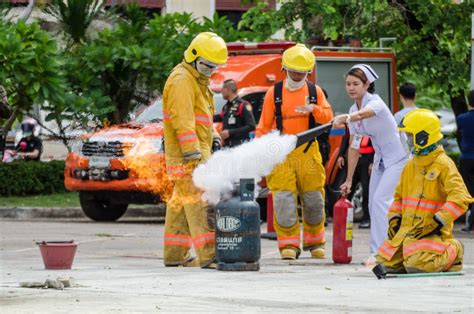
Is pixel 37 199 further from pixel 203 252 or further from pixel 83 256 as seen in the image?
pixel 203 252

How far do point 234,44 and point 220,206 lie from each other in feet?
33.1

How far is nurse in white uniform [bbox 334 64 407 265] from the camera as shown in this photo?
44.0 ft

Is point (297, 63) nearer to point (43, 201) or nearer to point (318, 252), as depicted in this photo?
point (318, 252)

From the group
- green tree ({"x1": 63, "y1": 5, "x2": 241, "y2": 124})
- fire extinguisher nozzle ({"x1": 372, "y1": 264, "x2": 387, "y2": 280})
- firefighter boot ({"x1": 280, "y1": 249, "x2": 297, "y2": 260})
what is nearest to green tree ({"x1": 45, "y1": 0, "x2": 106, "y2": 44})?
green tree ({"x1": 63, "y1": 5, "x2": 241, "y2": 124})

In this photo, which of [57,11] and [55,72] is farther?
[57,11]

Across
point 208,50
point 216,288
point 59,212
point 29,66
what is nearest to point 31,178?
point 59,212

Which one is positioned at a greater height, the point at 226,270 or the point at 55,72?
the point at 55,72

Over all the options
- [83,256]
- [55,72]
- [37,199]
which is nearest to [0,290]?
[83,256]

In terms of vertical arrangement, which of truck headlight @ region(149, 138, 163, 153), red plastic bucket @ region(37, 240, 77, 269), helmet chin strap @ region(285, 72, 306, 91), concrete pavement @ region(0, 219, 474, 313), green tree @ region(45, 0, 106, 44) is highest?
green tree @ region(45, 0, 106, 44)

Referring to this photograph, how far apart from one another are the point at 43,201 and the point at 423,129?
12405 mm

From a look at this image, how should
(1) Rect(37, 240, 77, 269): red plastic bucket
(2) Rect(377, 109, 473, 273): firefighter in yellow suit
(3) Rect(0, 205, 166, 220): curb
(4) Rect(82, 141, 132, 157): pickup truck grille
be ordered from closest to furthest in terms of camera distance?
(2) Rect(377, 109, 473, 273): firefighter in yellow suit, (1) Rect(37, 240, 77, 269): red plastic bucket, (4) Rect(82, 141, 132, 157): pickup truck grille, (3) Rect(0, 205, 166, 220): curb

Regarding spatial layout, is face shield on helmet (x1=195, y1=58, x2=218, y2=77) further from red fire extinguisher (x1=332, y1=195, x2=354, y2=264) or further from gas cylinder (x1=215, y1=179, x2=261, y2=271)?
red fire extinguisher (x1=332, y1=195, x2=354, y2=264)

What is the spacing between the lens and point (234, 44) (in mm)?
22469

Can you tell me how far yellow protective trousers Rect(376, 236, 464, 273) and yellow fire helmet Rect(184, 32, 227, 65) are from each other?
2.21m
